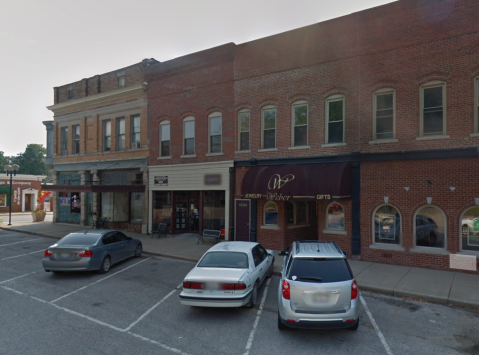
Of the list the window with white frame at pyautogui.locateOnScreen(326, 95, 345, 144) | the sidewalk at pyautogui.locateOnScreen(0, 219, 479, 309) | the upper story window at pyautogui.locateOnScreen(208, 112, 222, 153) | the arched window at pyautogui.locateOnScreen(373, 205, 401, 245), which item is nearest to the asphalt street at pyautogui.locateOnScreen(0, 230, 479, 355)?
the sidewalk at pyautogui.locateOnScreen(0, 219, 479, 309)

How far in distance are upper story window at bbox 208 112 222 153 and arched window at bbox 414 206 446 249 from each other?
1006 cm

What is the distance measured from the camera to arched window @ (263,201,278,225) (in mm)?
15016

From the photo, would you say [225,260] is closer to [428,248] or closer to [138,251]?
[138,251]

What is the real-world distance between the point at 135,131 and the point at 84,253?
1190cm

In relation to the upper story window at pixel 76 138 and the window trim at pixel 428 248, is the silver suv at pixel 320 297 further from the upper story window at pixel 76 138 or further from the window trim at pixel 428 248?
the upper story window at pixel 76 138

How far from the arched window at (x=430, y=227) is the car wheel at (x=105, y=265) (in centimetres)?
1145

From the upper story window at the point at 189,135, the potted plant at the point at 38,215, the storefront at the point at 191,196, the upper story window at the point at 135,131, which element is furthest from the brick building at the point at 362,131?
the potted plant at the point at 38,215

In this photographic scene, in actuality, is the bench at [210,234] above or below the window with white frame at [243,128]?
below

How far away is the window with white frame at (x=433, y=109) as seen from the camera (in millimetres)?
11438

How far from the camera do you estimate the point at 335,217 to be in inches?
533

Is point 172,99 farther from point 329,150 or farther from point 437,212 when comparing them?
point 437,212

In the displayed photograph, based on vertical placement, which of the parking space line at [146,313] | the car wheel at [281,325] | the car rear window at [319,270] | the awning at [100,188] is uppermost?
the awning at [100,188]

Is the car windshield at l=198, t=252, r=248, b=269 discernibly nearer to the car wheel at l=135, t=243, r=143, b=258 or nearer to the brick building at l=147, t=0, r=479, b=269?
the brick building at l=147, t=0, r=479, b=269

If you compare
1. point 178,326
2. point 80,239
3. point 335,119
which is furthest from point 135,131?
point 178,326
